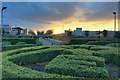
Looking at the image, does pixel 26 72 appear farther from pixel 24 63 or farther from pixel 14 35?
pixel 14 35

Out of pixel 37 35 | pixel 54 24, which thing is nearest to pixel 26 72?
pixel 54 24

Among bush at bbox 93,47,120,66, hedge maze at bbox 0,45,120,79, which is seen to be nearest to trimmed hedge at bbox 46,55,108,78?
hedge maze at bbox 0,45,120,79

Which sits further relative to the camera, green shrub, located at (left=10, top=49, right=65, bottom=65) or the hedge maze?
green shrub, located at (left=10, top=49, right=65, bottom=65)

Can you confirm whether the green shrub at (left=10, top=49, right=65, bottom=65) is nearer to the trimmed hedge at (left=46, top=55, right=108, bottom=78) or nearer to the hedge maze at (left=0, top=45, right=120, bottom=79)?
the hedge maze at (left=0, top=45, right=120, bottom=79)

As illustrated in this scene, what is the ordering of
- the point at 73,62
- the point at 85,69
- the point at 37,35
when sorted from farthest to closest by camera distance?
the point at 37,35, the point at 73,62, the point at 85,69

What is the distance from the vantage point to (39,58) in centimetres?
893

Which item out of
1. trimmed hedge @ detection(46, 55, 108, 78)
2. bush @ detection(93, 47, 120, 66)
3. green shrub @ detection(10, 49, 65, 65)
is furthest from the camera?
bush @ detection(93, 47, 120, 66)

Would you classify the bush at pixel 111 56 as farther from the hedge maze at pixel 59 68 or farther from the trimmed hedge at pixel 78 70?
the trimmed hedge at pixel 78 70

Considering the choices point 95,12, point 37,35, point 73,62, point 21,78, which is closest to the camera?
point 21,78

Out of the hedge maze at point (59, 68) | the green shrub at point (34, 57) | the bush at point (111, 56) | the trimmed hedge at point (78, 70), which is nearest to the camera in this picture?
the hedge maze at point (59, 68)

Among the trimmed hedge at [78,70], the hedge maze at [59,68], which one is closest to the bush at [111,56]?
the hedge maze at [59,68]

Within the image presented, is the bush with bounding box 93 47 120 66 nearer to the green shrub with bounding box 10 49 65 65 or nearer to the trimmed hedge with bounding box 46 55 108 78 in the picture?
the green shrub with bounding box 10 49 65 65

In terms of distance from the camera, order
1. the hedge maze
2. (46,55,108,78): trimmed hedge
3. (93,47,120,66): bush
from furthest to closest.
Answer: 1. (93,47,120,66): bush
2. (46,55,108,78): trimmed hedge
3. the hedge maze

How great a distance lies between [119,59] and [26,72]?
4.49 m
